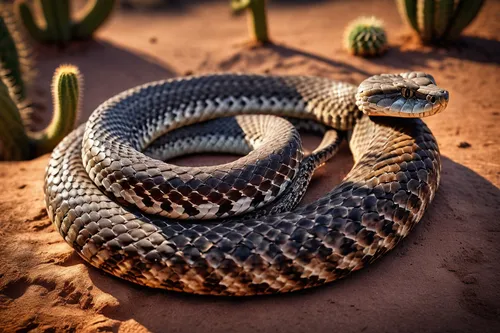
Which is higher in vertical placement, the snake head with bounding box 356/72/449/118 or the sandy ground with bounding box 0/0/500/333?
the snake head with bounding box 356/72/449/118

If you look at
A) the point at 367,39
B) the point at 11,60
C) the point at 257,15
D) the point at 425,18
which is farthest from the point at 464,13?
the point at 11,60

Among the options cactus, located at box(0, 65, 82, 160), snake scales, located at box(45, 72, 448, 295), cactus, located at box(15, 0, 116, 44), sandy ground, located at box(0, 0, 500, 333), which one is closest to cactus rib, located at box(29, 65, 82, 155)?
cactus, located at box(0, 65, 82, 160)

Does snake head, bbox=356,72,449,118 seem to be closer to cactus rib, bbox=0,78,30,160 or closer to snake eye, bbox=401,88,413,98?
snake eye, bbox=401,88,413,98

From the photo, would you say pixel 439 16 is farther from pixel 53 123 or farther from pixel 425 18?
pixel 53 123

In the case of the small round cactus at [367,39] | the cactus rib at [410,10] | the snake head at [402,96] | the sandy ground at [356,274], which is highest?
the snake head at [402,96]

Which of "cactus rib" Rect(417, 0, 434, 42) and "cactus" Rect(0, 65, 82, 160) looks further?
"cactus rib" Rect(417, 0, 434, 42)

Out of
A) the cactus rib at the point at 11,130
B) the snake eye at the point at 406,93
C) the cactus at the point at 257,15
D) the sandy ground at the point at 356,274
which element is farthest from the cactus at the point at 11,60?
the snake eye at the point at 406,93

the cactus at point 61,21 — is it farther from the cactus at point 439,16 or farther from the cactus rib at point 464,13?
the cactus rib at point 464,13
